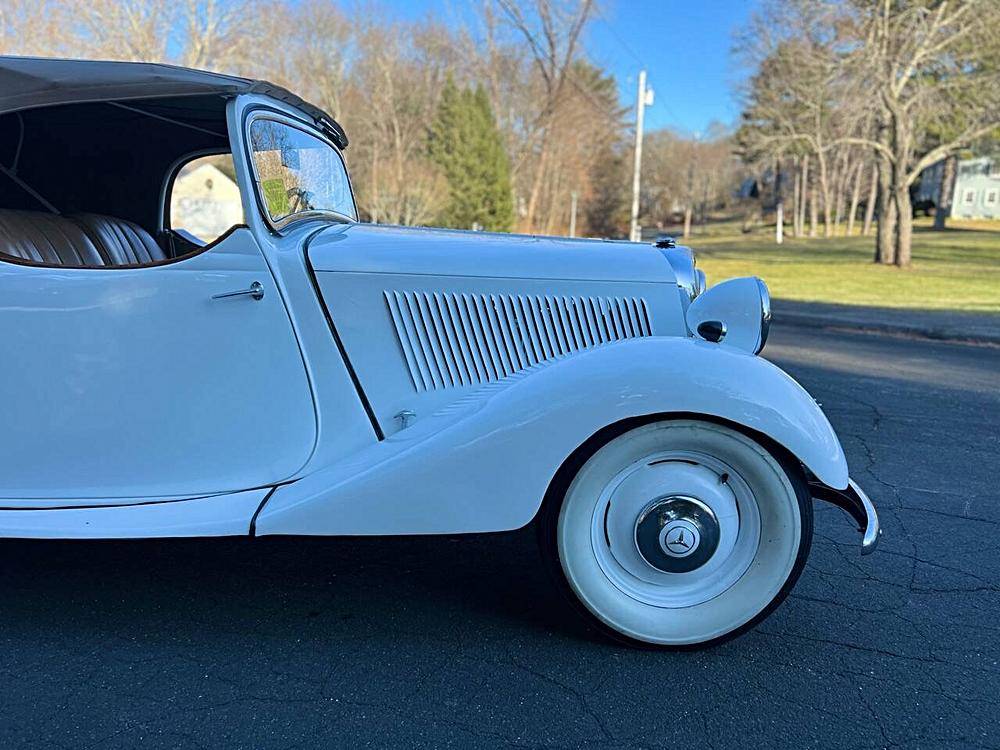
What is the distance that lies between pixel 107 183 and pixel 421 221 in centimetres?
2339

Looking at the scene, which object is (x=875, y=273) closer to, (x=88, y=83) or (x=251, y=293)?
(x=251, y=293)

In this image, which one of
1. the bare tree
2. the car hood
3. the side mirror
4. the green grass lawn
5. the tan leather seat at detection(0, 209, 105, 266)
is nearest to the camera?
the car hood

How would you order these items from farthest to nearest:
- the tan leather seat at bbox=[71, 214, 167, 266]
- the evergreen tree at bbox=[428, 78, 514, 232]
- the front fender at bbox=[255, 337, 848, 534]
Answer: the evergreen tree at bbox=[428, 78, 514, 232]
the tan leather seat at bbox=[71, 214, 167, 266]
the front fender at bbox=[255, 337, 848, 534]

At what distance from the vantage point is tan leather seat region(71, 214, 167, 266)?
3166 millimetres

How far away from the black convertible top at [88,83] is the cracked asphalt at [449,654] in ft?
4.91

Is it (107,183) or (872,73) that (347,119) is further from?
(107,183)

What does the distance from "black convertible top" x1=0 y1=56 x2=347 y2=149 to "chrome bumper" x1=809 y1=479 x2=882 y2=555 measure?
232 centimetres

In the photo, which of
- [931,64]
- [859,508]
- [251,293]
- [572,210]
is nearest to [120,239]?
Answer: [251,293]

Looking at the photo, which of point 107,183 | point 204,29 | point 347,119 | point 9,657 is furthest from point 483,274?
point 347,119

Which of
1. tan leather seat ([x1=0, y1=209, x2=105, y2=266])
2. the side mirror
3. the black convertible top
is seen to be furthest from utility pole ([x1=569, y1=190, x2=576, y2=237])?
the black convertible top

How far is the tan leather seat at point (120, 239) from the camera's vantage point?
317 centimetres

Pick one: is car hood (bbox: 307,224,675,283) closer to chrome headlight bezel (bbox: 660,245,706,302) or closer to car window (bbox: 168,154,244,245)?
chrome headlight bezel (bbox: 660,245,706,302)

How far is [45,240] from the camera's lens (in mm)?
2818

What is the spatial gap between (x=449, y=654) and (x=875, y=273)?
18953 millimetres
